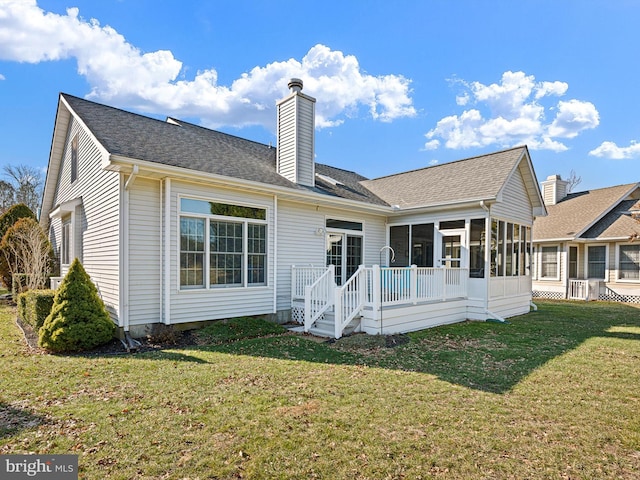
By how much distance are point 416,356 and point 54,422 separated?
5.17m

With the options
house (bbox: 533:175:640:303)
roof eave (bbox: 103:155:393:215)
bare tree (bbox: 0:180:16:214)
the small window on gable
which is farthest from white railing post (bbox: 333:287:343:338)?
bare tree (bbox: 0:180:16:214)

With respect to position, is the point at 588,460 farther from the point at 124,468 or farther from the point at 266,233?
the point at 266,233

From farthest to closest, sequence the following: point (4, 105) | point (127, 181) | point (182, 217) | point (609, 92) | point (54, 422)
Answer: point (4, 105), point (609, 92), point (182, 217), point (127, 181), point (54, 422)

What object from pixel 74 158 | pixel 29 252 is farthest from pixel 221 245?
pixel 29 252

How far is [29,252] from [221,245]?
8058mm

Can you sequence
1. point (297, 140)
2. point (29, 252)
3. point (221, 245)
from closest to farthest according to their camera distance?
point (221, 245), point (297, 140), point (29, 252)

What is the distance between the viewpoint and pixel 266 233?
8.72 metres

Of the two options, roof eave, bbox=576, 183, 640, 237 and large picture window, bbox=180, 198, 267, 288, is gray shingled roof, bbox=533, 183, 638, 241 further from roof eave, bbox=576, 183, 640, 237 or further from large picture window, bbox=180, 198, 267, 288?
large picture window, bbox=180, 198, 267, 288

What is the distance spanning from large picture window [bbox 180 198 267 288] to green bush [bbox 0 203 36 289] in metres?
10.6

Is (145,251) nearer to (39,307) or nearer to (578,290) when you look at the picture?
(39,307)

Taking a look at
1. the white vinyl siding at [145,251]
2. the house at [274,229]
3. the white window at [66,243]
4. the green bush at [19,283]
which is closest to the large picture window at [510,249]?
the house at [274,229]

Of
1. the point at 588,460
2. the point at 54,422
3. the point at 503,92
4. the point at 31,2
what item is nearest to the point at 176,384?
the point at 54,422

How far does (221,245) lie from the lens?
7.88 metres

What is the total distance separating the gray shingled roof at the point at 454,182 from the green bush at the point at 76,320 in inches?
350
